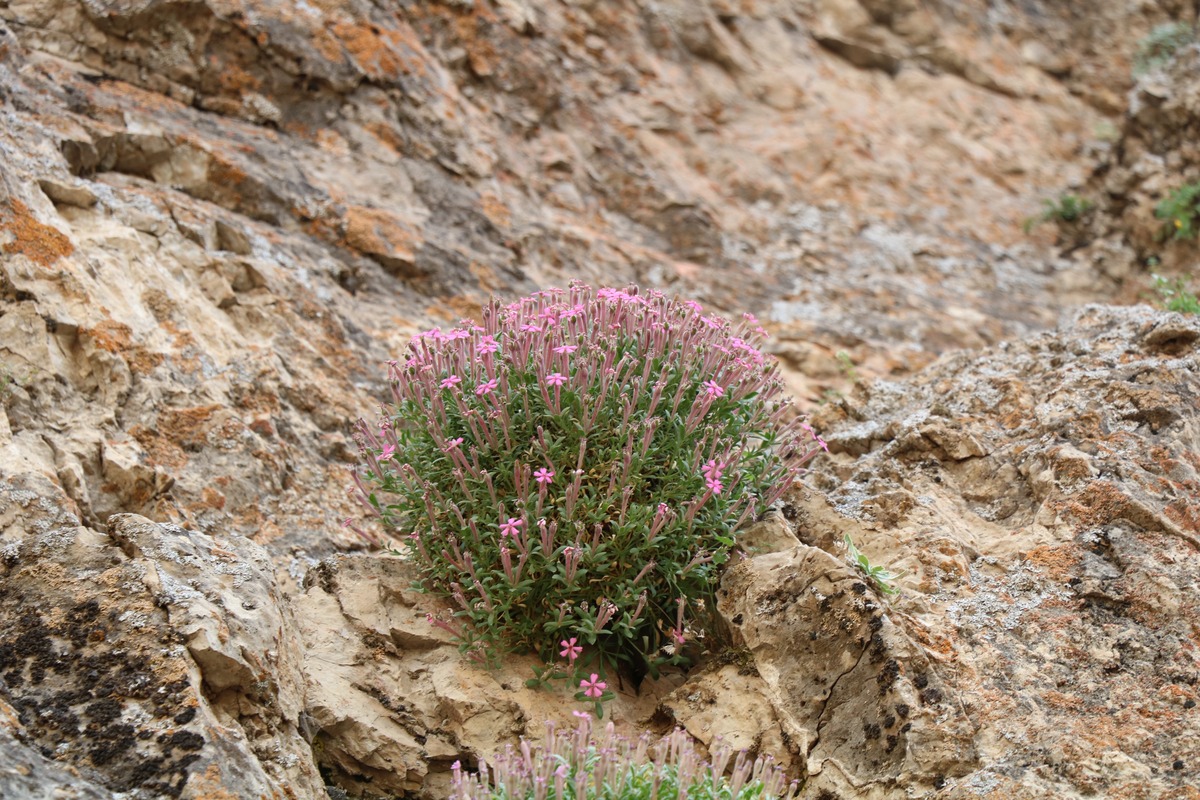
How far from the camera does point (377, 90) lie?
8219mm

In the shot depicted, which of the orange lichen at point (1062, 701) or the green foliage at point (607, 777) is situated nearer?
the green foliage at point (607, 777)

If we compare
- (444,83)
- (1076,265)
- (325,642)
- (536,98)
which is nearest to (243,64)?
(444,83)

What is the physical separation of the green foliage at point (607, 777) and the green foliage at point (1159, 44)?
11350 mm

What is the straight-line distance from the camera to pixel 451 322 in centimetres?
705

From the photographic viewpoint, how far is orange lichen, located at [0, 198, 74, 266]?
5.01m

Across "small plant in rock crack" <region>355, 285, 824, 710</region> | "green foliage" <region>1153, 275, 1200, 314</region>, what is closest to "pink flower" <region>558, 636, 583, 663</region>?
→ "small plant in rock crack" <region>355, 285, 824, 710</region>

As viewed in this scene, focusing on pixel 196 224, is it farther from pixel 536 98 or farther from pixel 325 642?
pixel 536 98

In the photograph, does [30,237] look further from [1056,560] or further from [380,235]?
[1056,560]

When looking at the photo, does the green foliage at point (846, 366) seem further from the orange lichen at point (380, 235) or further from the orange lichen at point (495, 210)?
the orange lichen at point (380, 235)

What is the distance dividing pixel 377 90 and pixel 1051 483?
18.8 feet

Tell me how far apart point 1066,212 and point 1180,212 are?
4.57 feet

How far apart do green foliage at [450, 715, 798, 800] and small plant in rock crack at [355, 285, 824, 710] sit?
0.47m

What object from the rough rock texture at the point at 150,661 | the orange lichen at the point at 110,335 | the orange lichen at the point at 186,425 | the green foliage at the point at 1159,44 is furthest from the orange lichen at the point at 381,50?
the green foliage at the point at 1159,44

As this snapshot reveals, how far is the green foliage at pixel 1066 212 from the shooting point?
10.8 m
